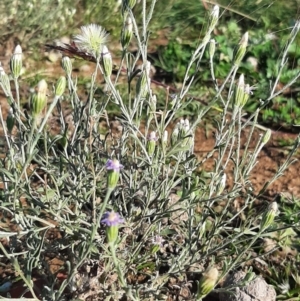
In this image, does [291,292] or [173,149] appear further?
[291,292]

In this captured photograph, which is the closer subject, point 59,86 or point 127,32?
point 59,86

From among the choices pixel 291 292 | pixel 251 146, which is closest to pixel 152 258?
pixel 291 292

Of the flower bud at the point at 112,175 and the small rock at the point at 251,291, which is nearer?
the flower bud at the point at 112,175

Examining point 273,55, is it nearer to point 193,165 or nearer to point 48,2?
point 48,2

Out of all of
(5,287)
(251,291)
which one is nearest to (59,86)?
(5,287)

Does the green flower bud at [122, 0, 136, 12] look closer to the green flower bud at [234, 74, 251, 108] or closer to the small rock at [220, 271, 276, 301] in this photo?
the green flower bud at [234, 74, 251, 108]

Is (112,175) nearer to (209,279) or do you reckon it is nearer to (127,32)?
(209,279)

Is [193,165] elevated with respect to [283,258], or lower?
elevated

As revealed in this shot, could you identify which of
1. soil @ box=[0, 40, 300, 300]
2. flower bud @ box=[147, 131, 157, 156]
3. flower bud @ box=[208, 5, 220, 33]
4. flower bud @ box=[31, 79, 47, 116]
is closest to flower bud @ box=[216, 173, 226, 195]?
flower bud @ box=[147, 131, 157, 156]

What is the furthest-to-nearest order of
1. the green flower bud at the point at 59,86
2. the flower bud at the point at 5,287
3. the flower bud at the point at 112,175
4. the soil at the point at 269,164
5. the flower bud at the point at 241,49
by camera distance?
the soil at the point at 269,164 < the flower bud at the point at 5,287 < the flower bud at the point at 241,49 < the green flower bud at the point at 59,86 < the flower bud at the point at 112,175

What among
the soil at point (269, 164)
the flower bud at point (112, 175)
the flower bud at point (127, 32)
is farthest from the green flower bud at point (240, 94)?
the soil at point (269, 164)

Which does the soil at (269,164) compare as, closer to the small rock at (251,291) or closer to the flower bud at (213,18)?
the small rock at (251,291)
